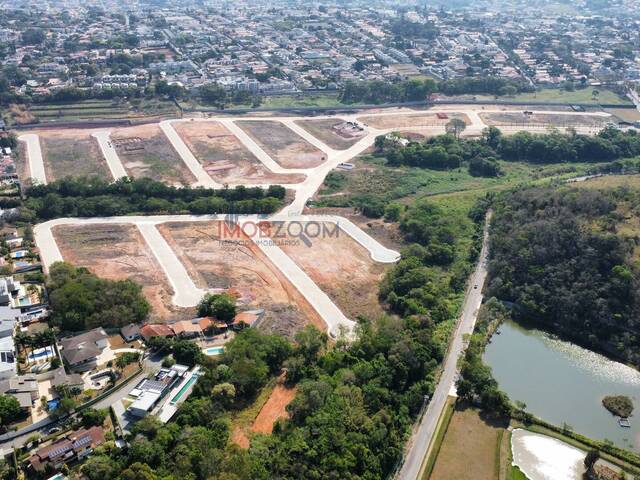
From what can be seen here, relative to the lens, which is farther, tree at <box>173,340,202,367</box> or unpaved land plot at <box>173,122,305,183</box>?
unpaved land plot at <box>173,122,305,183</box>

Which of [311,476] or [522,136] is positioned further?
[522,136]

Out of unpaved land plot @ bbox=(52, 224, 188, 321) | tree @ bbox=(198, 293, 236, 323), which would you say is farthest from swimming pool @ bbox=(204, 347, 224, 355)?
unpaved land plot @ bbox=(52, 224, 188, 321)

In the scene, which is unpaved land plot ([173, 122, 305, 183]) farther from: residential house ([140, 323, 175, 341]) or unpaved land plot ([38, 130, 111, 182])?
residential house ([140, 323, 175, 341])

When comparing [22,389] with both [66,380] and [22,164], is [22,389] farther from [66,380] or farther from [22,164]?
[22,164]

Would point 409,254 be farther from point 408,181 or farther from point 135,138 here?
point 135,138

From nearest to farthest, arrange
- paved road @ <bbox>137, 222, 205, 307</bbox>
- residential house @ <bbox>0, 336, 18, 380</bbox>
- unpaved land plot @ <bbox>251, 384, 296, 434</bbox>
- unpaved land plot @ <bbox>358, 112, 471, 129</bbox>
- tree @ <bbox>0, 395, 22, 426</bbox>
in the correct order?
tree @ <bbox>0, 395, 22, 426</bbox> → unpaved land plot @ <bbox>251, 384, 296, 434</bbox> → residential house @ <bbox>0, 336, 18, 380</bbox> → paved road @ <bbox>137, 222, 205, 307</bbox> → unpaved land plot @ <bbox>358, 112, 471, 129</bbox>

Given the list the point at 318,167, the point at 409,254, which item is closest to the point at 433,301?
the point at 409,254
